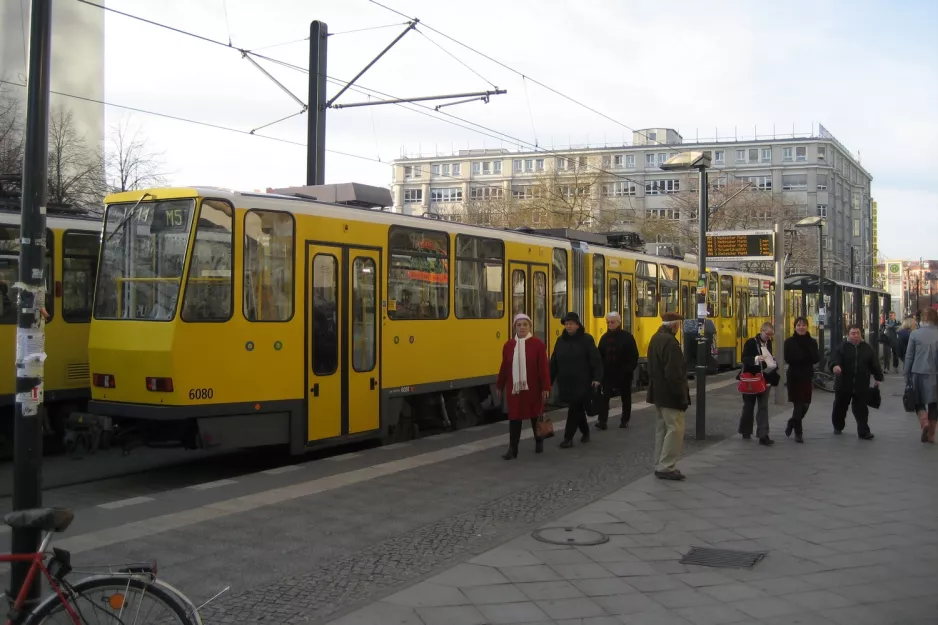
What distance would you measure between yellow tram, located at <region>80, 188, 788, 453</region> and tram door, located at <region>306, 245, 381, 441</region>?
18mm

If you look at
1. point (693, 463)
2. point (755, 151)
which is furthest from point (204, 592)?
point (755, 151)

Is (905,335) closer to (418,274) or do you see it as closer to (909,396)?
(909,396)

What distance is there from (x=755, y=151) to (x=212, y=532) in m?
92.9

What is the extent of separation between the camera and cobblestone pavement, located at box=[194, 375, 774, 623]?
550 cm

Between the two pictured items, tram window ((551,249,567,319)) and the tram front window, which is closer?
the tram front window

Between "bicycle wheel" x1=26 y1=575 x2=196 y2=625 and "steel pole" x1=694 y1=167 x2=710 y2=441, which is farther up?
"steel pole" x1=694 y1=167 x2=710 y2=441

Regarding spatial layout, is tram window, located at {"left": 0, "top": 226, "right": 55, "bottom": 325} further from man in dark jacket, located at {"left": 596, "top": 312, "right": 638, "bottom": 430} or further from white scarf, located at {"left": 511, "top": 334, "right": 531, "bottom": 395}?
man in dark jacket, located at {"left": 596, "top": 312, "right": 638, "bottom": 430}

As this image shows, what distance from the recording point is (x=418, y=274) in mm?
12000

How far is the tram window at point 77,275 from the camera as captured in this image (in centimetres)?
1141

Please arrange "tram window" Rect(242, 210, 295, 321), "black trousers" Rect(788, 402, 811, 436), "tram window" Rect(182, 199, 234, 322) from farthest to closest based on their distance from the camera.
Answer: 1. "black trousers" Rect(788, 402, 811, 436)
2. "tram window" Rect(242, 210, 295, 321)
3. "tram window" Rect(182, 199, 234, 322)

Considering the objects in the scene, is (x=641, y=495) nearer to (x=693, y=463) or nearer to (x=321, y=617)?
(x=693, y=463)

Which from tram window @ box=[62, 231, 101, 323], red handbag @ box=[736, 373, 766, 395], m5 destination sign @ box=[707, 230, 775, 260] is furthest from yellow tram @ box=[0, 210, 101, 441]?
m5 destination sign @ box=[707, 230, 775, 260]

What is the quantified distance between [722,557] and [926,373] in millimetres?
7196

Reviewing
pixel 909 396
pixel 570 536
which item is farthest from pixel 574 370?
pixel 909 396
